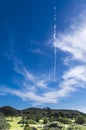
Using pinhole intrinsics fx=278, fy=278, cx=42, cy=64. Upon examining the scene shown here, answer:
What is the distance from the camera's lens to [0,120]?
63062 mm

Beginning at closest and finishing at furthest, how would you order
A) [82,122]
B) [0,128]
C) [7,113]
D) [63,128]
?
[0,128]
[63,128]
[82,122]
[7,113]

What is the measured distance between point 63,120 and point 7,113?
37236mm

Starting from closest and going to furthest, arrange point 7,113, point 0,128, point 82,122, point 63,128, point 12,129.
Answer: point 0,128, point 12,129, point 63,128, point 82,122, point 7,113

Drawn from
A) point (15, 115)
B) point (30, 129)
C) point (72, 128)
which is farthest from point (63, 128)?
point (15, 115)

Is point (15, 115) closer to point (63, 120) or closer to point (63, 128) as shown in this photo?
point (63, 120)

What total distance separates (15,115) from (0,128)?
59.5 meters

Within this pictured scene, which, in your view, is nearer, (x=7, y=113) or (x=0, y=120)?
(x=0, y=120)

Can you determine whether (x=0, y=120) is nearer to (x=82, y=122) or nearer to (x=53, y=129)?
(x=53, y=129)

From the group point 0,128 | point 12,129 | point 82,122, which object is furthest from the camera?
point 82,122

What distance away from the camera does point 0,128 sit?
201ft

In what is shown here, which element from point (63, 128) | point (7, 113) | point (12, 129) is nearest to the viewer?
point (12, 129)

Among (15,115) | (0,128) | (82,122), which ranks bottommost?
(0,128)

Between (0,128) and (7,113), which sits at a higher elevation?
(7,113)

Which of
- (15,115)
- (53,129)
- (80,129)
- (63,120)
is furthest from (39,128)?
(15,115)
